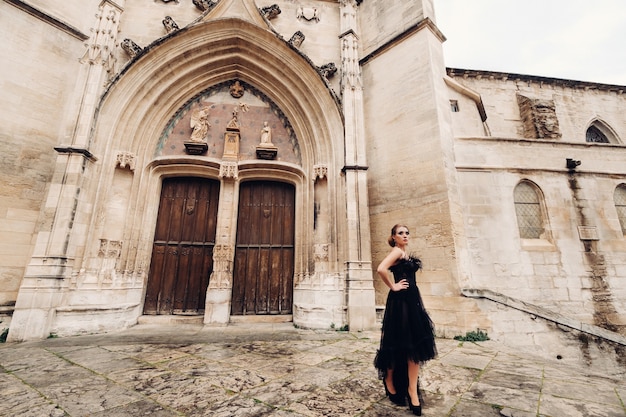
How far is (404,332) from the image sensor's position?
2.13m

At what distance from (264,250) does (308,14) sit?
653 cm

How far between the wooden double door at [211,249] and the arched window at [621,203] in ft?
25.1

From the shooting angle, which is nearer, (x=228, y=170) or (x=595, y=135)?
(x=228, y=170)

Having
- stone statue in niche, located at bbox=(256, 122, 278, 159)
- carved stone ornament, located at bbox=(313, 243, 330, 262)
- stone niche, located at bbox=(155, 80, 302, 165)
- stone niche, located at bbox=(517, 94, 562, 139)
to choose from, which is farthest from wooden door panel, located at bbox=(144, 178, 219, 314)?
stone niche, located at bbox=(517, 94, 562, 139)

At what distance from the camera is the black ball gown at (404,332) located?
2090 mm

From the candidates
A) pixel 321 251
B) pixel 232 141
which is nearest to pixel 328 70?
pixel 232 141

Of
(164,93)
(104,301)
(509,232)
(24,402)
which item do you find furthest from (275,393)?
(164,93)

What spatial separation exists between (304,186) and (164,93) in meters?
4.19

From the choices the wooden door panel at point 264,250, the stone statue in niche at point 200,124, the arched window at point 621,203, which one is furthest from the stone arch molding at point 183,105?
the arched window at point 621,203

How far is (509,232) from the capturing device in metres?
5.81

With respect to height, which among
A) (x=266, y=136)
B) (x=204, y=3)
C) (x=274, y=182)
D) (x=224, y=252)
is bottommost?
(x=224, y=252)

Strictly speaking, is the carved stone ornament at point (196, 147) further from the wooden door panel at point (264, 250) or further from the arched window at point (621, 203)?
the arched window at point (621, 203)

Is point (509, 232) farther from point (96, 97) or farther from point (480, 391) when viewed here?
point (96, 97)

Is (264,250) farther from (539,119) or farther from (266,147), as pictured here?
(539,119)
